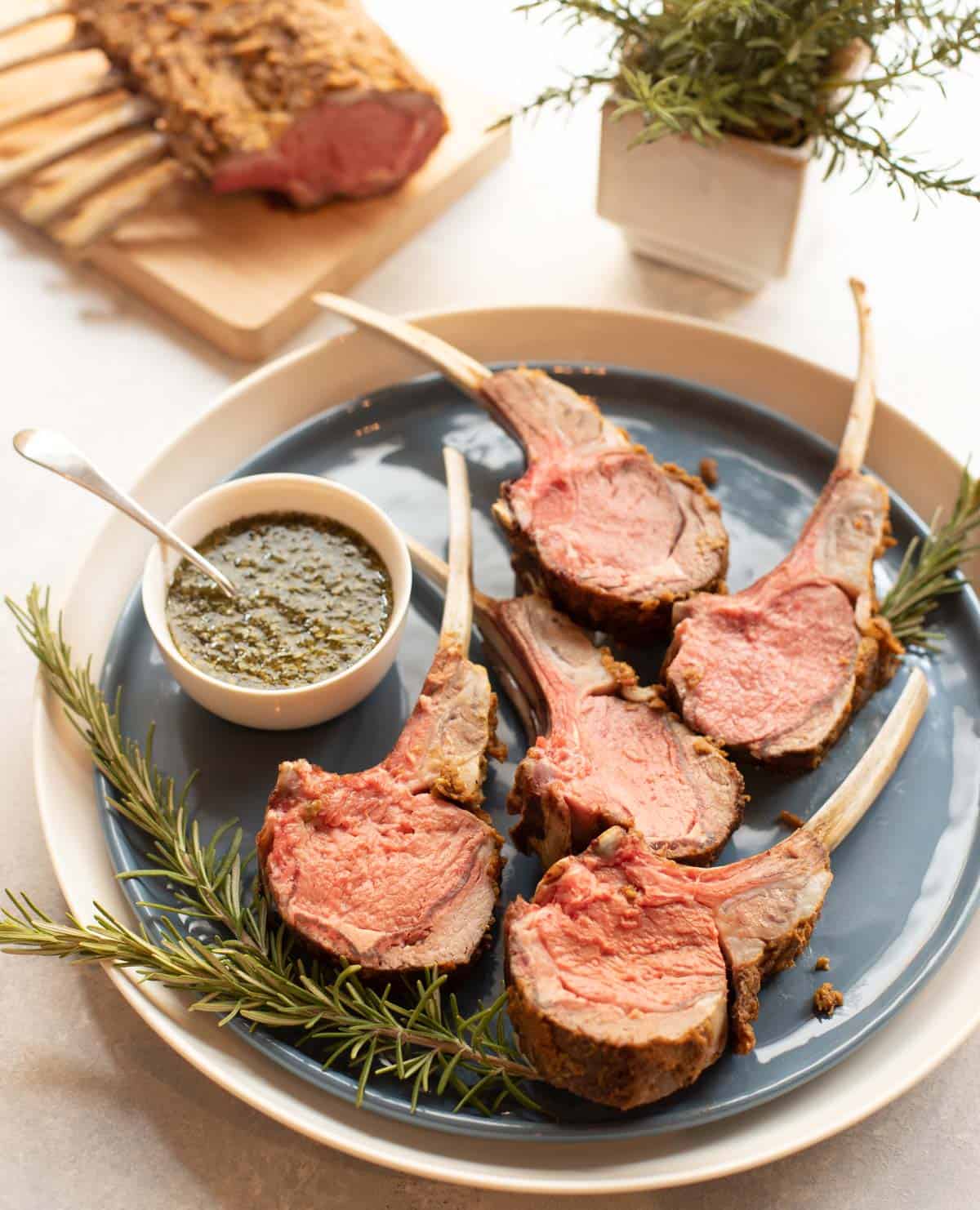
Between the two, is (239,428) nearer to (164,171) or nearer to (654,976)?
(164,171)

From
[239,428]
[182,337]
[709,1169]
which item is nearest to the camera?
[709,1169]

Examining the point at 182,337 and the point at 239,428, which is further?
the point at 182,337

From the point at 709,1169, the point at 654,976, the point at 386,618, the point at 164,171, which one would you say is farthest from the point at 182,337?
the point at 709,1169

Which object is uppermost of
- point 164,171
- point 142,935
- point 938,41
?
point 938,41

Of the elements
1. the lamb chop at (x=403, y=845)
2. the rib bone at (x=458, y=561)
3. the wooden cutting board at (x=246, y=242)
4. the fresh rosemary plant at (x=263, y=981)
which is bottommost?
the fresh rosemary plant at (x=263, y=981)

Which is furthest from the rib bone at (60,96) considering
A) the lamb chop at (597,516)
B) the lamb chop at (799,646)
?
the lamb chop at (799,646)

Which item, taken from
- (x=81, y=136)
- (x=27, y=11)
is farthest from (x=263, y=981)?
(x=27, y=11)

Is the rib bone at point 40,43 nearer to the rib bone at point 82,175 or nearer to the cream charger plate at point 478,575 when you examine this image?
the rib bone at point 82,175
